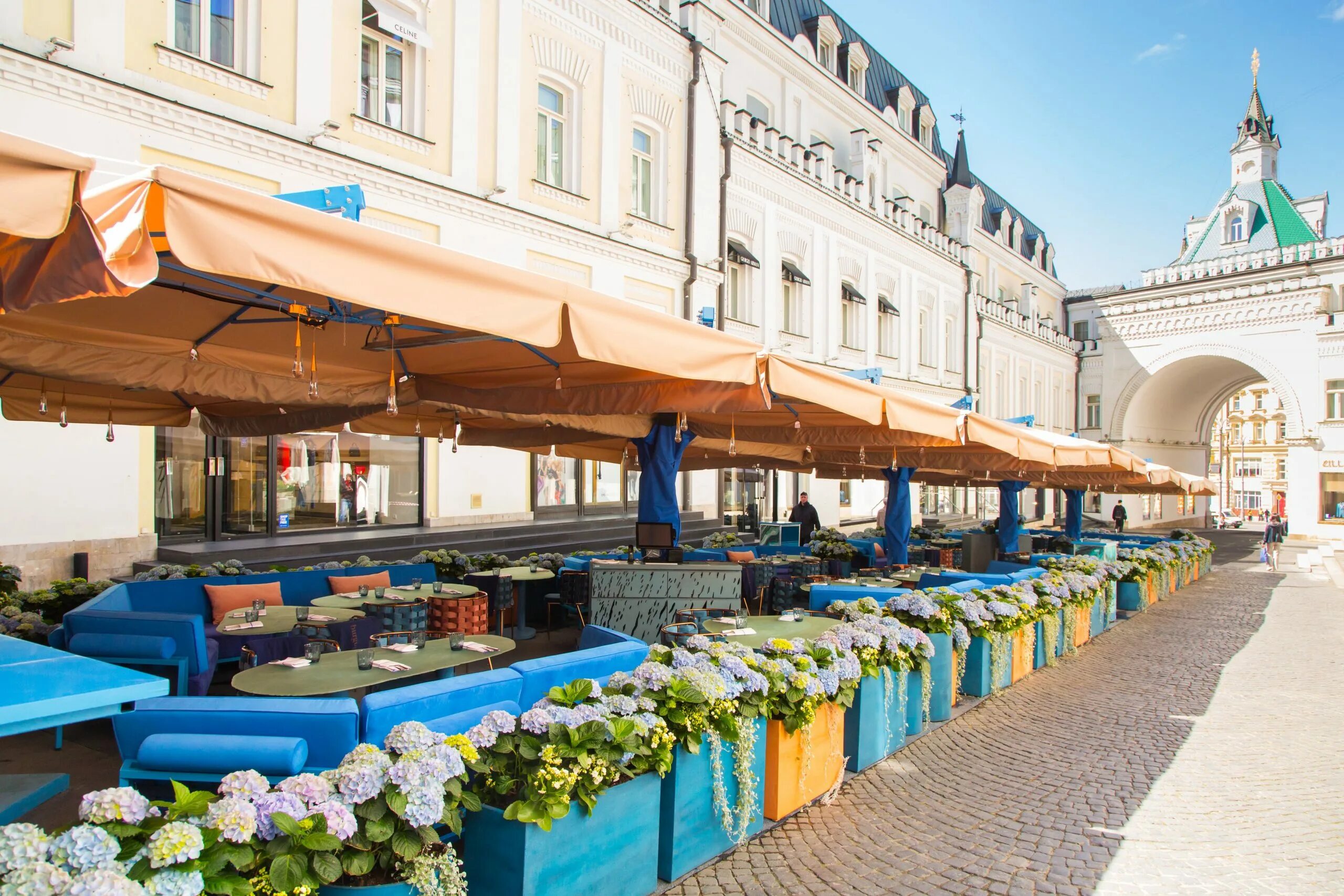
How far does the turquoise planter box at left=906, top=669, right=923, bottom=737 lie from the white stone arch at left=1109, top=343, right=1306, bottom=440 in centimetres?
3634

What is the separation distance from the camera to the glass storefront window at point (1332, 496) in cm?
3338

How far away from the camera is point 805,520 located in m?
19.2

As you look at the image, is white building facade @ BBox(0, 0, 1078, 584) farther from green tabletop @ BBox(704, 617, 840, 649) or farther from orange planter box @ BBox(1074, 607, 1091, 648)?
orange planter box @ BBox(1074, 607, 1091, 648)

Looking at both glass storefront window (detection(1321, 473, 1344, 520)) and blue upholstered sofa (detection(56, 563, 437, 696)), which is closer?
blue upholstered sofa (detection(56, 563, 437, 696))

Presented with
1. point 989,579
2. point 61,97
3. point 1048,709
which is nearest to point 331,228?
point 1048,709

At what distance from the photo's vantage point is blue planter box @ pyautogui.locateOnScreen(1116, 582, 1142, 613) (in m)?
13.7

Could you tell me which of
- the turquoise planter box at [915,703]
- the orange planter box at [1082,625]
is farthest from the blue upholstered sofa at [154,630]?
the orange planter box at [1082,625]

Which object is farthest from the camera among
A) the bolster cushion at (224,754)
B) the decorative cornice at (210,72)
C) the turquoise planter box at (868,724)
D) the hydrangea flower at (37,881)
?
the decorative cornice at (210,72)

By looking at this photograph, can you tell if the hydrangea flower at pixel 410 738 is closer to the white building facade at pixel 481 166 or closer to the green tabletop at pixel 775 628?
the white building facade at pixel 481 166

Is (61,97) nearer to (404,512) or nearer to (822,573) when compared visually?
(404,512)

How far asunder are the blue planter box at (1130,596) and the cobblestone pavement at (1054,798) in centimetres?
480

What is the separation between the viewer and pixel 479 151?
1363cm

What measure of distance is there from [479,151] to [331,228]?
38.9 ft

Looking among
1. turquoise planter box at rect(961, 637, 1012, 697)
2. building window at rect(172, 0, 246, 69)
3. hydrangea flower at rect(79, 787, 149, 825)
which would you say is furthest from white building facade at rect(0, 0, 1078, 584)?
turquoise planter box at rect(961, 637, 1012, 697)
